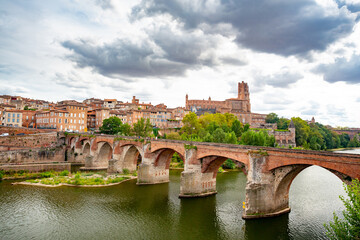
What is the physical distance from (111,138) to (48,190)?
58.0 ft

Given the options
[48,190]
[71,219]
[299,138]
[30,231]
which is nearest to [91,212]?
[71,219]

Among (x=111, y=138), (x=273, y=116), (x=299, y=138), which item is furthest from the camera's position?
(x=273, y=116)

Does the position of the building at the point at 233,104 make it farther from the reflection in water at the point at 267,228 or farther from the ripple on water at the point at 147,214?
the reflection in water at the point at 267,228

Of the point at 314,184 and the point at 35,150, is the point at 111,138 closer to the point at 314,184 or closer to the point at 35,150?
the point at 35,150

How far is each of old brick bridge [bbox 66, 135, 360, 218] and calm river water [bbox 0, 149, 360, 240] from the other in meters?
1.69

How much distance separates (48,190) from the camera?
3519cm

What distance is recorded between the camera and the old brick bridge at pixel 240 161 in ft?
68.5

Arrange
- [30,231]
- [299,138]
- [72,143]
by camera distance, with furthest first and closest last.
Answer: [299,138] → [72,143] → [30,231]

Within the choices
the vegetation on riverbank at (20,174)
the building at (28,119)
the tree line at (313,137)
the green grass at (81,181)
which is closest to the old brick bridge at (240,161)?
the green grass at (81,181)

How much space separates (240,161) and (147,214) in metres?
12.0

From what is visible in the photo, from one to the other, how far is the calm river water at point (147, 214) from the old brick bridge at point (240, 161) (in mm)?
1694

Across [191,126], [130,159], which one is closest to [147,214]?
[130,159]

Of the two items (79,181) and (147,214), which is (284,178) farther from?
(79,181)

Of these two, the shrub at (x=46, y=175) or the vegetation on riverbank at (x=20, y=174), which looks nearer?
the vegetation on riverbank at (x=20, y=174)
